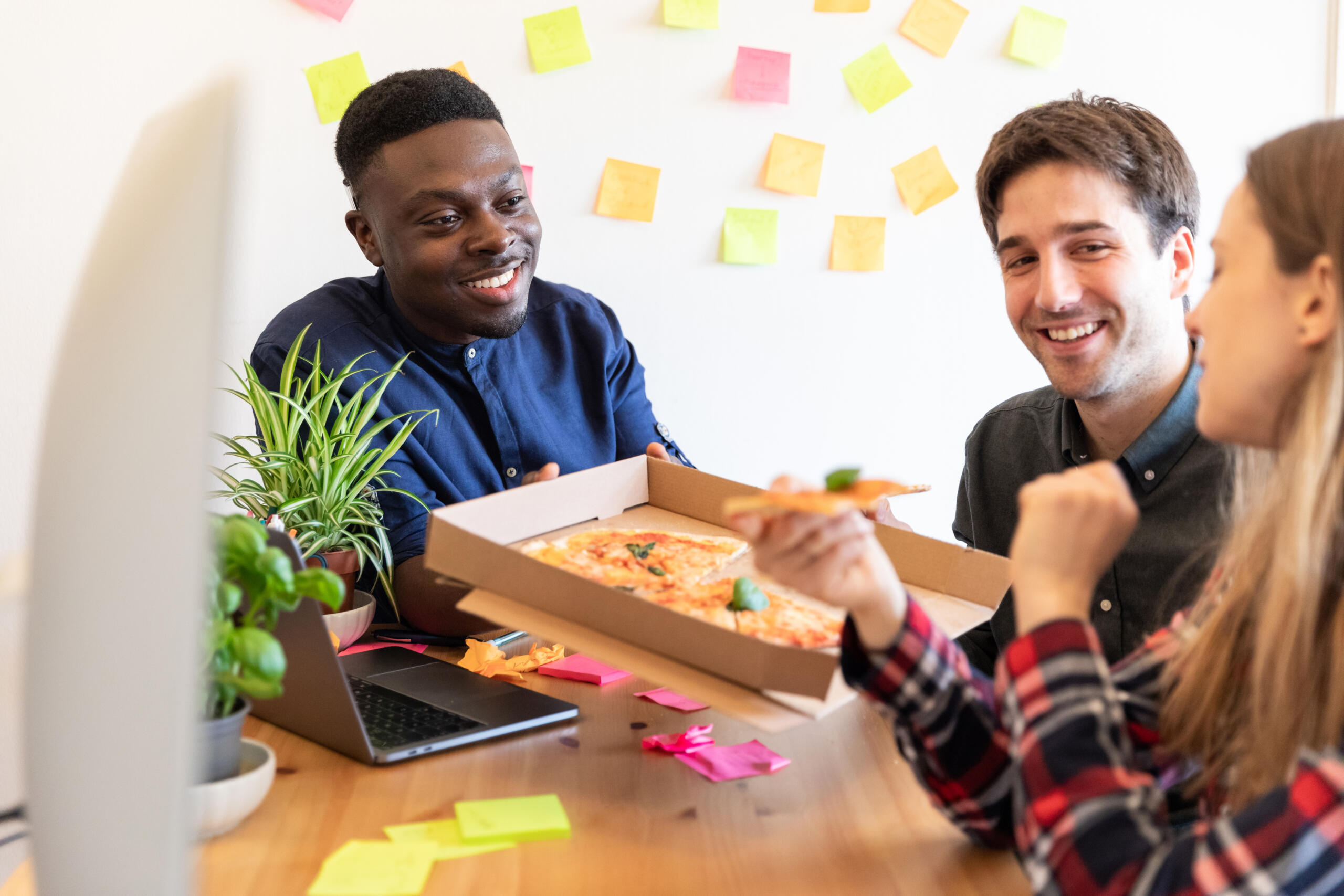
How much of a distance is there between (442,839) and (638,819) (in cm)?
17

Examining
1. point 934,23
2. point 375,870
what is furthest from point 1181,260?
point 375,870

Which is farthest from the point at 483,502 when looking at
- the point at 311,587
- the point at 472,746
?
the point at 311,587

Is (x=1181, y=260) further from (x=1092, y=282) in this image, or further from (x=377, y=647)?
(x=377, y=647)

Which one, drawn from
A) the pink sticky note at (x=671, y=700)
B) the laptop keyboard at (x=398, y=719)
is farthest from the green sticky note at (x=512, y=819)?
the pink sticky note at (x=671, y=700)

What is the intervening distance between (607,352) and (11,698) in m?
1.34

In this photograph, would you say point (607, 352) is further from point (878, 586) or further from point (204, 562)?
point (204, 562)

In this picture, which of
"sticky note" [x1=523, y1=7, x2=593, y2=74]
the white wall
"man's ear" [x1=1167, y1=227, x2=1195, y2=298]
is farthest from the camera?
"sticky note" [x1=523, y1=7, x2=593, y2=74]

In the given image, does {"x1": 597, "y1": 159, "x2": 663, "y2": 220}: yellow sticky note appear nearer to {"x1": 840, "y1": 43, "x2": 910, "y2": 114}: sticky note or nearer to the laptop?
{"x1": 840, "y1": 43, "x2": 910, "y2": 114}: sticky note

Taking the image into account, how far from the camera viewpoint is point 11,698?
2.16m

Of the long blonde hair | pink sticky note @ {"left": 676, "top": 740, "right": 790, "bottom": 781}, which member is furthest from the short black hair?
the long blonde hair

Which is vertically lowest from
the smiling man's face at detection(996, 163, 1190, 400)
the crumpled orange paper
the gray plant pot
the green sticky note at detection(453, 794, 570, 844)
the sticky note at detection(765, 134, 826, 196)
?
the crumpled orange paper

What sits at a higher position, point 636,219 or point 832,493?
point 636,219

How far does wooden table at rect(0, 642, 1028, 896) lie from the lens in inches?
35.1

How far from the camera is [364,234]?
6.96 ft
